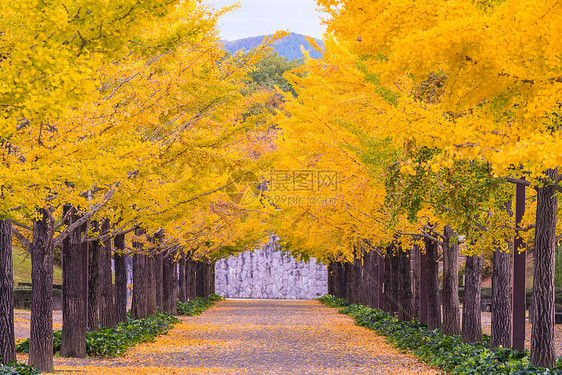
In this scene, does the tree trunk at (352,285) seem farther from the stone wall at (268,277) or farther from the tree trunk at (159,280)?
the stone wall at (268,277)

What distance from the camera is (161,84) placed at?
555 inches

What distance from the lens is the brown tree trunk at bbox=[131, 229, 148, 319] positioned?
25.4 metres

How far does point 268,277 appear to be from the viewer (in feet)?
239

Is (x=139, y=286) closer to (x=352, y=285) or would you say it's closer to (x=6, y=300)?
(x=6, y=300)

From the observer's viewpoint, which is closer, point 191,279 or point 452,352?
point 452,352

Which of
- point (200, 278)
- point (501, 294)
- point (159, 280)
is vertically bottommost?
point (200, 278)

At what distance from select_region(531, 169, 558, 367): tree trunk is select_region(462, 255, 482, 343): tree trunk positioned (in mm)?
4959

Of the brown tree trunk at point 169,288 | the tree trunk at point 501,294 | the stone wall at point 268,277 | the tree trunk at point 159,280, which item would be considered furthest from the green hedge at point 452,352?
the stone wall at point 268,277

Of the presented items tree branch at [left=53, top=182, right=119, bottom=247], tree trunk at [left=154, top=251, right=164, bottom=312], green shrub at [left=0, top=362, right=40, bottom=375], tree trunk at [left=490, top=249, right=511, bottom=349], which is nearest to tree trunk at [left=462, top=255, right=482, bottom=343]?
tree trunk at [left=490, top=249, right=511, bottom=349]

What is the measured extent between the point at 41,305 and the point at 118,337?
5609mm

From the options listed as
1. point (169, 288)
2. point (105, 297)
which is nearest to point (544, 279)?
point (105, 297)

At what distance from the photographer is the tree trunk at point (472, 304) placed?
655 inches

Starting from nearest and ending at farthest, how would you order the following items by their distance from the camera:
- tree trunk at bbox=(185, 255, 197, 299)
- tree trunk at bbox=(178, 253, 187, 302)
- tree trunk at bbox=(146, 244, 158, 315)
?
1. tree trunk at bbox=(146, 244, 158, 315)
2. tree trunk at bbox=(178, 253, 187, 302)
3. tree trunk at bbox=(185, 255, 197, 299)

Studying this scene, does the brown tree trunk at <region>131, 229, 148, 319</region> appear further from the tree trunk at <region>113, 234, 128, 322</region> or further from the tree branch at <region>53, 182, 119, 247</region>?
the tree branch at <region>53, 182, 119, 247</region>
